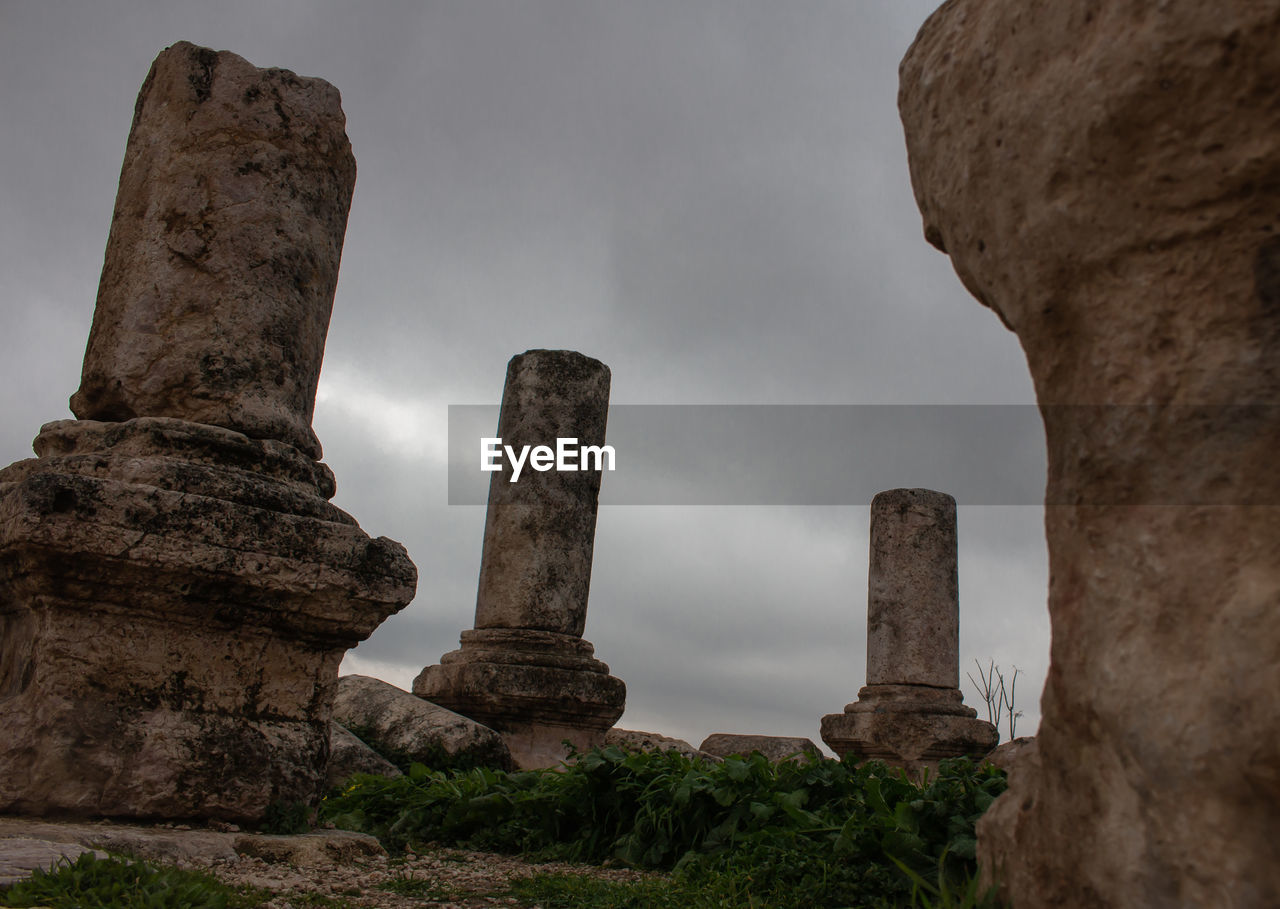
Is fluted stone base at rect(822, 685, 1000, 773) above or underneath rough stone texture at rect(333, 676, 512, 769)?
above

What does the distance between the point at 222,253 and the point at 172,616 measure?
1.41 meters

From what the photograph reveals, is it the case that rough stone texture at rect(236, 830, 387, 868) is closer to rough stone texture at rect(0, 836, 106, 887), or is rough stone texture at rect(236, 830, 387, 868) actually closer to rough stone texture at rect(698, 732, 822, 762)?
rough stone texture at rect(0, 836, 106, 887)

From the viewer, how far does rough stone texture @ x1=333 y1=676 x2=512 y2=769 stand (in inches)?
265

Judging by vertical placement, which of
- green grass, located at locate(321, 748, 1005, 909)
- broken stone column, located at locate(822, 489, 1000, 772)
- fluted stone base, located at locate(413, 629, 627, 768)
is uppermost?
broken stone column, located at locate(822, 489, 1000, 772)

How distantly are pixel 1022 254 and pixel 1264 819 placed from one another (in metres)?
1.01

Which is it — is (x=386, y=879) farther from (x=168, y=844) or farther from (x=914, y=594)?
(x=914, y=594)

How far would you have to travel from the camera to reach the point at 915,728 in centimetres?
1185

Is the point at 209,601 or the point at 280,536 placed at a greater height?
the point at 280,536

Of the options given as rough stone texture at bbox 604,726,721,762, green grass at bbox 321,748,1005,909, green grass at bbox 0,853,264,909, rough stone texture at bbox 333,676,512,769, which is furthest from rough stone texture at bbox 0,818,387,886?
rough stone texture at bbox 604,726,721,762

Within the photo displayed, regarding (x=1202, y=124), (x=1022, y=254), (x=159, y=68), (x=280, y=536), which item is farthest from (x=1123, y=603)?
(x=159, y=68)

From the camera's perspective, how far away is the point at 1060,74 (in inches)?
74.8

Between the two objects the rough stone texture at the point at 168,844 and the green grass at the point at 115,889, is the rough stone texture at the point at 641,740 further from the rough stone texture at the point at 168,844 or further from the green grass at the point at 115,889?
the green grass at the point at 115,889

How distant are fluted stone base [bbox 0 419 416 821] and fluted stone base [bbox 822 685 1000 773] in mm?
8889

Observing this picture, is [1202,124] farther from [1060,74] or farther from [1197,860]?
[1197,860]
